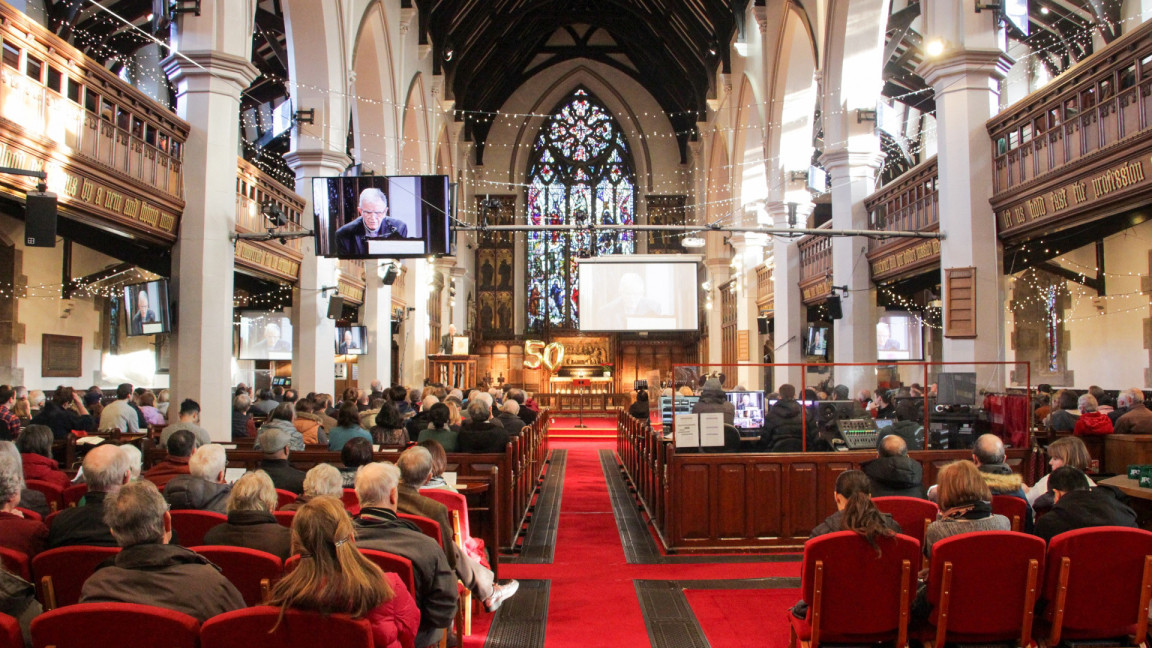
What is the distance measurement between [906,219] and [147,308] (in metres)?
8.93

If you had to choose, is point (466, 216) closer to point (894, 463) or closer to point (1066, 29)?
point (1066, 29)

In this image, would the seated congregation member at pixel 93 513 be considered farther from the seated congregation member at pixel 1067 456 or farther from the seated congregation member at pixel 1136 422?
the seated congregation member at pixel 1136 422

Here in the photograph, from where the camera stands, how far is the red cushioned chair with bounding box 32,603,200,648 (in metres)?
1.99

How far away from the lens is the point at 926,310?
46.9 ft

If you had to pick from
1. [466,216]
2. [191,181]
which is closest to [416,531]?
[191,181]

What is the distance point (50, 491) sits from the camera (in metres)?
4.38

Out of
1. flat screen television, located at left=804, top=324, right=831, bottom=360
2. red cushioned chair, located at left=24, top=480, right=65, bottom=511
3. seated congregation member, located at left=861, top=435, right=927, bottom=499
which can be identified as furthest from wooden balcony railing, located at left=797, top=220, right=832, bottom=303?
red cushioned chair, located at left=24, top=480, right=65, bottom=511

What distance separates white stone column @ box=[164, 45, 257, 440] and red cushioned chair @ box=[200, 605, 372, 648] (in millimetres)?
6935

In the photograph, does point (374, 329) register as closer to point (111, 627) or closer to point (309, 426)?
point (309, 426)

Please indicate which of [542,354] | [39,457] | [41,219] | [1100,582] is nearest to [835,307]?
[1100,582]

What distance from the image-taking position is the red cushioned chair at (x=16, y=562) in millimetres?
2695

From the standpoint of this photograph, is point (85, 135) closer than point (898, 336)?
Yes

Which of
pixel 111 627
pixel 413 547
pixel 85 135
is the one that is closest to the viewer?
pixel 111 627

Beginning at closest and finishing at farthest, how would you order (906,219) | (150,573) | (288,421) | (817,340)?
(150,573)
(288,421)
(906,219)
(817,340)
